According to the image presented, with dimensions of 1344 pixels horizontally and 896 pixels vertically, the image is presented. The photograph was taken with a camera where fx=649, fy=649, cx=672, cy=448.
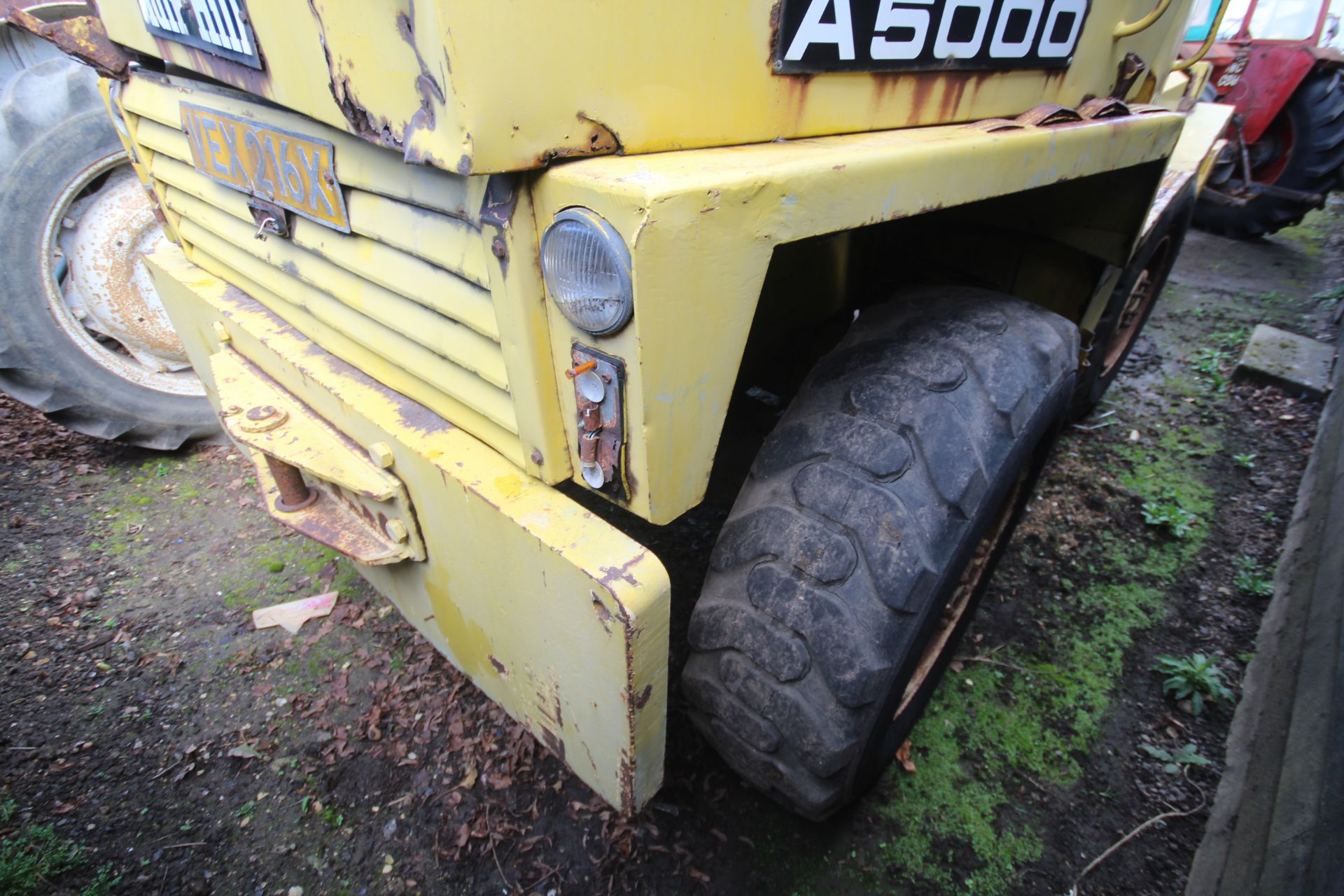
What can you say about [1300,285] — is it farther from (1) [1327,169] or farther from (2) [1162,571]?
(2) [1162,571]

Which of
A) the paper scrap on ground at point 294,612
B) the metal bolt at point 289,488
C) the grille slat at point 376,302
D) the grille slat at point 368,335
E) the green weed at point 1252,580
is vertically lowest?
the paper scrap on ground at point 294,612

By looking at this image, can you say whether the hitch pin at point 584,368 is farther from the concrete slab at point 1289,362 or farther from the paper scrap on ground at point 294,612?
the concrete slab at point 1289,362

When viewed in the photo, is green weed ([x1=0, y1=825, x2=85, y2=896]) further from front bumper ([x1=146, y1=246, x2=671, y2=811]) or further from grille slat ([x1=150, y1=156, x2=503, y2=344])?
grille slat ([x1=150, y1=156, x2=503, y2=344])

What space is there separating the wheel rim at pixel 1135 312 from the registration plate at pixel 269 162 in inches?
132

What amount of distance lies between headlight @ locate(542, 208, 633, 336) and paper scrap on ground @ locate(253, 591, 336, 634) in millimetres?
1954

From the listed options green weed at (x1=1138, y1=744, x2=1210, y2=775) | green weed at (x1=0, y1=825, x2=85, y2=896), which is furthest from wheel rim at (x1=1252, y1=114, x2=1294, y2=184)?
green weed at (x1=0, y1=825, x2=85, y2=896)

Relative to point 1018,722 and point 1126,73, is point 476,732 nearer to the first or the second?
point 1018,722

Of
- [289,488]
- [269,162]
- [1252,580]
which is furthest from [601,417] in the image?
A: [1252,580]

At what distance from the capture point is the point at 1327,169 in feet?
17.9

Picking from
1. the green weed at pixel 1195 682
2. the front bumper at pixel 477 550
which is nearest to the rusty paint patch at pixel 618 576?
the front bumper at pixel 477 550

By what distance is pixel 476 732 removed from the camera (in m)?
1.91

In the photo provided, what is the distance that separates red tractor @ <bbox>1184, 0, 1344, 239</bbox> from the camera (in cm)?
540

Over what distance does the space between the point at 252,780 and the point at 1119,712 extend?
8.40 ft

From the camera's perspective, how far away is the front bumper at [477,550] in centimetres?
107
